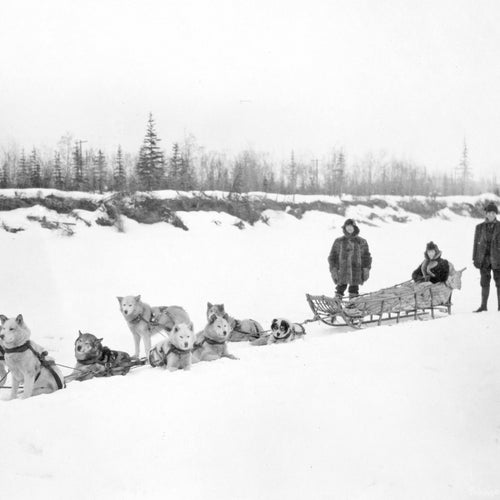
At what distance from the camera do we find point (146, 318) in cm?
589

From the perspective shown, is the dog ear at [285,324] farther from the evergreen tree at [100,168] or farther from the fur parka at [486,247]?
the evergreen tree at [100,168]

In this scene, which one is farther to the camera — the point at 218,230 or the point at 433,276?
the point at 218,230

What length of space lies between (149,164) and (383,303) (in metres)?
13.8

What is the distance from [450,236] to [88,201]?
1564cm

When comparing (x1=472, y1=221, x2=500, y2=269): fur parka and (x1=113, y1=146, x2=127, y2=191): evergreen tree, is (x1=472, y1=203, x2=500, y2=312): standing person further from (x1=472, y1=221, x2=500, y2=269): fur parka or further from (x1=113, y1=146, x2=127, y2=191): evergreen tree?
(x1=113, y1=146, x2=127, y2=191): evergreen tree

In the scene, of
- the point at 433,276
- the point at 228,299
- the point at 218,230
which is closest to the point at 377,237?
the point at 218,230

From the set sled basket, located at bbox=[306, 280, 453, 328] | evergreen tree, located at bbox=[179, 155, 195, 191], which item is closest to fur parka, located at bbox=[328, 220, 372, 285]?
sled basket, located at bbox=[306, 280, 453, 328]

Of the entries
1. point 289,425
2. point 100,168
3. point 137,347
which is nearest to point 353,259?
point 137,347

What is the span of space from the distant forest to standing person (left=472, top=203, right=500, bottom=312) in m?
1.68

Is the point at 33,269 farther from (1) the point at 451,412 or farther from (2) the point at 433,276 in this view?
(1) the point at 451,412

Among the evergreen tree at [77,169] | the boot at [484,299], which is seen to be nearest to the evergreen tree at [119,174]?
the evergreen tree at [77,169]

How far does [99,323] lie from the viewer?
843 cm

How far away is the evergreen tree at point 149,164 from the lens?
1750 centimetres

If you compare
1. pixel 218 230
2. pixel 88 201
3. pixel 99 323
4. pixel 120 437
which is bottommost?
pixel 99 323
